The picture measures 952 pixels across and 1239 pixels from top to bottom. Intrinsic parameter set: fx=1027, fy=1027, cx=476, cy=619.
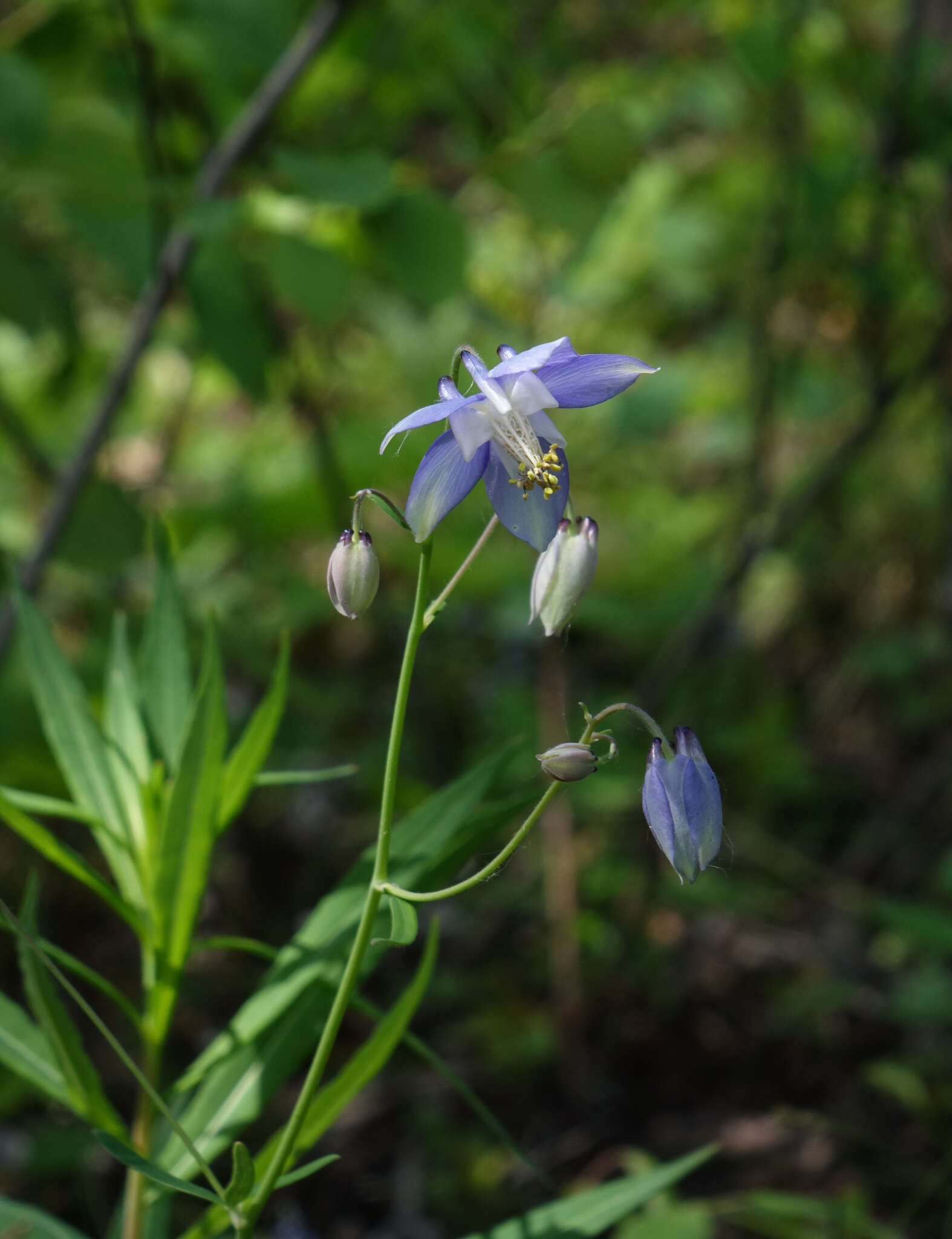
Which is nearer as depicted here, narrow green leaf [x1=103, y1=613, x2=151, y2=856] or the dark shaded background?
narrow green leaf [x1=103, y1=613, x2=151, y2=856]

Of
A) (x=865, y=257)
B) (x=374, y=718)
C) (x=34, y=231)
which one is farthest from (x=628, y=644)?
(x=34, y=231)

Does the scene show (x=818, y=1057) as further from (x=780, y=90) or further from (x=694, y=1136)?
(x=780, y=90)

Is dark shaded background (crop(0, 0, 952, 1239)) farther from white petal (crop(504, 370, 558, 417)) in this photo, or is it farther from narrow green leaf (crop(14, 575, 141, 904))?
white petal (crop(504, 370, 558, 417))

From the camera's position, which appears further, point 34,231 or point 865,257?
point 34,231

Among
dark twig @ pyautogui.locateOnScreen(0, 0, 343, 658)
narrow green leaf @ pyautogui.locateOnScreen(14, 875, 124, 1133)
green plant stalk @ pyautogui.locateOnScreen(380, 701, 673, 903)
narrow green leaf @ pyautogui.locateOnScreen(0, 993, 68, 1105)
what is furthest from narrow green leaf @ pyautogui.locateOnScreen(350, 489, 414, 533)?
dark twig @ pyautogui.locateOnScreen(0, 0, 343, 658)

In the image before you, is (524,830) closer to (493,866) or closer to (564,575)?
(493,866)

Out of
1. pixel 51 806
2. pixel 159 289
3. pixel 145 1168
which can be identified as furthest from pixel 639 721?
pixel 159 289
